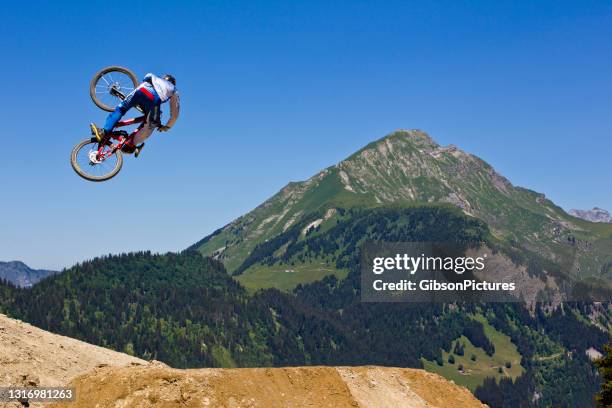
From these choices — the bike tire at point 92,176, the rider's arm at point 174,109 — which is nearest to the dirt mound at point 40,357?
the bike tire at point 92,176

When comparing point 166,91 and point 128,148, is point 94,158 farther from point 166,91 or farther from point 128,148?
point 166,91

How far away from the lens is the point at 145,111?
129 ft

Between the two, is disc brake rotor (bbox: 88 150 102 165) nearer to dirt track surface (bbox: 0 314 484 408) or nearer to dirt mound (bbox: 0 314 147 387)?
dirt track surface (bbox: 0 314 484 408)

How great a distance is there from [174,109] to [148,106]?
4.41ft

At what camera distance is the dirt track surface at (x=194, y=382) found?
1647 inches

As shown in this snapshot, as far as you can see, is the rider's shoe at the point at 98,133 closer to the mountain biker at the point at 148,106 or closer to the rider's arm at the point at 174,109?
the mountain biker at the point at 148,106

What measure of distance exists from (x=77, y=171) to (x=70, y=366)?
87.3ft

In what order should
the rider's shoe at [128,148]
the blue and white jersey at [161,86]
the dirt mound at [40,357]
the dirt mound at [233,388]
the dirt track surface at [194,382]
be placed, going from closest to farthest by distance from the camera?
1. the blue and white jersey at [161,86]
2. the rider's shoe at [128,148]
3. the dirt mound at [233,388]
4. the dirt track surface at [194,382]
5. the dirt mound at [40,357]

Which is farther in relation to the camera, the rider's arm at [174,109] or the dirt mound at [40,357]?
the dirt mound at [40,357]

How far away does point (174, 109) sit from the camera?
39.4 m

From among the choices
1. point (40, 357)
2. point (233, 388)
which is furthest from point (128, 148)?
point (40, 357)

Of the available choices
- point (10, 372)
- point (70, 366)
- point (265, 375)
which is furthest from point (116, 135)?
point (70, 366)

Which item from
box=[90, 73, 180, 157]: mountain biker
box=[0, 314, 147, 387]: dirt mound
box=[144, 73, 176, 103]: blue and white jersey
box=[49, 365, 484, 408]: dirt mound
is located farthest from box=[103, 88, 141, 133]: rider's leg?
box=[0, 314, 147, 387]: dirt mound

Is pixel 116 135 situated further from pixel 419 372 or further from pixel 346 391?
pixel 419 372
